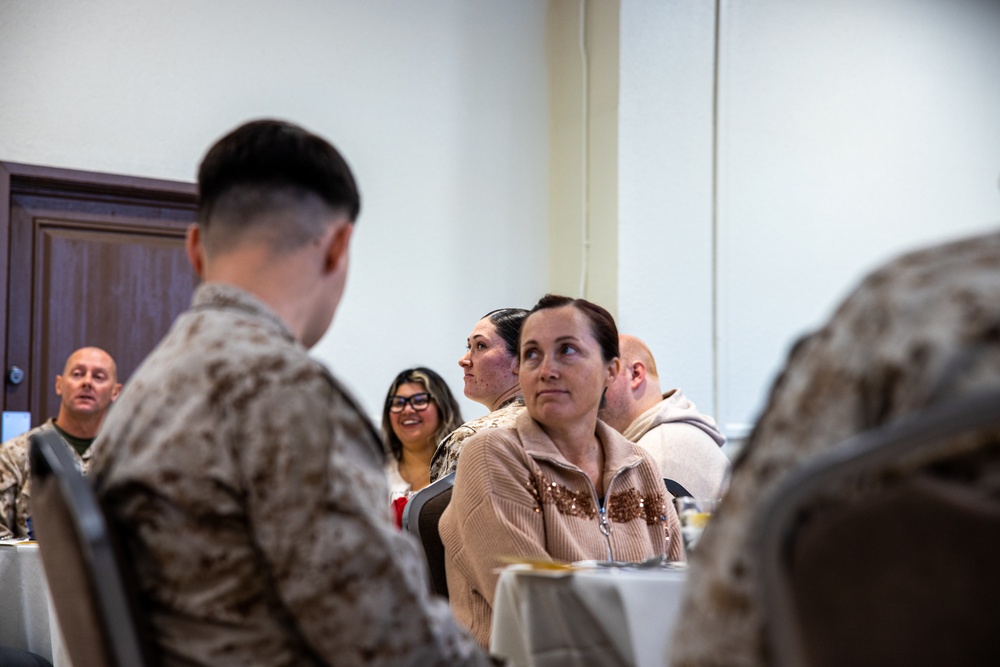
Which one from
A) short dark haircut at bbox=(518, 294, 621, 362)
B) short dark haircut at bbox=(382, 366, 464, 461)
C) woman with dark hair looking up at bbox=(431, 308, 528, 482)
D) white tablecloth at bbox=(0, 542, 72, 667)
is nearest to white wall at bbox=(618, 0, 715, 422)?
short dark haircut at bbox=(382, 366, 464, 461)

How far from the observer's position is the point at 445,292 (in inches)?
231

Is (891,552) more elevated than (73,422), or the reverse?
(891,552)

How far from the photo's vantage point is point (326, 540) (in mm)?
1142

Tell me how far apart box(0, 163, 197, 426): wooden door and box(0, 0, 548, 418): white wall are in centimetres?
13

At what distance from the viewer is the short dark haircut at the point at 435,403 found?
470 centimetres

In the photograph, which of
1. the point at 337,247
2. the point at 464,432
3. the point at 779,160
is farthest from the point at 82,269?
the point at 337,247

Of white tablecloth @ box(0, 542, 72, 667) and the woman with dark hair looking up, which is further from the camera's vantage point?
the woman with dark hair looking up

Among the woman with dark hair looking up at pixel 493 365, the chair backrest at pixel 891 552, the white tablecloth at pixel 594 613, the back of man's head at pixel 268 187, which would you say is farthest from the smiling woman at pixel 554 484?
the chair backrest at pixel 891 552

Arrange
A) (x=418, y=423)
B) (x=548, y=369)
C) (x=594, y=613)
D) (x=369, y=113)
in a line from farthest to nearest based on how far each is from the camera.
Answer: (x=369, y=113) → (x=418, y=423) → (x=548, y=369) → (x=594, y=613)

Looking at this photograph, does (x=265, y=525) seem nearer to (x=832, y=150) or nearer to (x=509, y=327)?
(x=509, y=327)

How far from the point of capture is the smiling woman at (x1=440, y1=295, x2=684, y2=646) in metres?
2.44

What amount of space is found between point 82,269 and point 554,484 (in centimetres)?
352

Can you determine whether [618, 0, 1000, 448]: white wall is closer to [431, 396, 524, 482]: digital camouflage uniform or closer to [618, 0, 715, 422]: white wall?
[618, 0, 715, 422]: white wall

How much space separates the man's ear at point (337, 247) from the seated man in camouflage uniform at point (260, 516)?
0.53 feet
